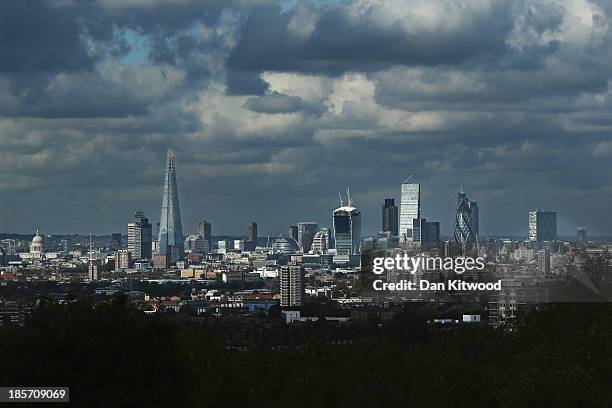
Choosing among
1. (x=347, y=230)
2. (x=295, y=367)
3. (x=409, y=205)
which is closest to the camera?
(x=295, y=367)

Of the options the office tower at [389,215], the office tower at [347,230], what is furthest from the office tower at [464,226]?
the office tower at [347,230]

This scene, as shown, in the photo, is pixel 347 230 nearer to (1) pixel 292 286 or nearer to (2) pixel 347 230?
(2) pixel 347 230

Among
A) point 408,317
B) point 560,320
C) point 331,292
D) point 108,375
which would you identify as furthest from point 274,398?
point 331,292

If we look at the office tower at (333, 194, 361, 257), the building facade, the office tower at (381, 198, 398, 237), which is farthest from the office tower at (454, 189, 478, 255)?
the office tower at (333, 194, 361, 257)

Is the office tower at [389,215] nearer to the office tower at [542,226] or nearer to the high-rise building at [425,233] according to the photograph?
the high-rise building at [425,233]

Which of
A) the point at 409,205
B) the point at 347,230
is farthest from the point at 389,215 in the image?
the point at 347,230

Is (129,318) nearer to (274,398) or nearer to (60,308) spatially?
(60,308)
